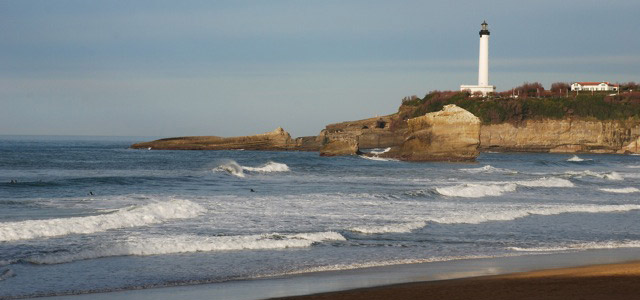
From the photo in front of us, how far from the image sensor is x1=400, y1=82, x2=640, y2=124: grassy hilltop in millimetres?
90938

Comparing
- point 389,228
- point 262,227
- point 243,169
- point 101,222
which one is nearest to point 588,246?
point 389,228

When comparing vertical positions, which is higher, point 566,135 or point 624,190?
point 566,135

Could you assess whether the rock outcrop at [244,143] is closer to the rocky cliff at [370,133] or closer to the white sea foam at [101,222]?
the rocky cliff at [370,133]

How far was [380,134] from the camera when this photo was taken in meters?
94.6

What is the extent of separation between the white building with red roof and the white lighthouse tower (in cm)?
1364

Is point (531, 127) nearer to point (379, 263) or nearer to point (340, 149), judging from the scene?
point (340, 149)

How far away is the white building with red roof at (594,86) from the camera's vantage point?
335 ft

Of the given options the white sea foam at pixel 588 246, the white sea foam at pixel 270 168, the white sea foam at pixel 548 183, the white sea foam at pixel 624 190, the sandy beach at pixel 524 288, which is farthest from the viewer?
the white sea foam at pixel 270 168

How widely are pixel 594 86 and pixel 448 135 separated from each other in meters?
52.8

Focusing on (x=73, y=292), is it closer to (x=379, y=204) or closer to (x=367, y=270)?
(x=367, y=270)

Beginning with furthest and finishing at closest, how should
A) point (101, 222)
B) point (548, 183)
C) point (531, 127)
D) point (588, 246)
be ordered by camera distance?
point (531, 127) → point (548, 183) → point (101, 222) → point (588, 246)

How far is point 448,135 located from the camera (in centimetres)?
5900

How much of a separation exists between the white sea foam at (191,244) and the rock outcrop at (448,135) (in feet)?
138

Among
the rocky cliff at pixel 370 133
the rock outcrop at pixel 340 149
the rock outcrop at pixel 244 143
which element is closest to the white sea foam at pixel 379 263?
the rock outcrop at pixel 340 149
